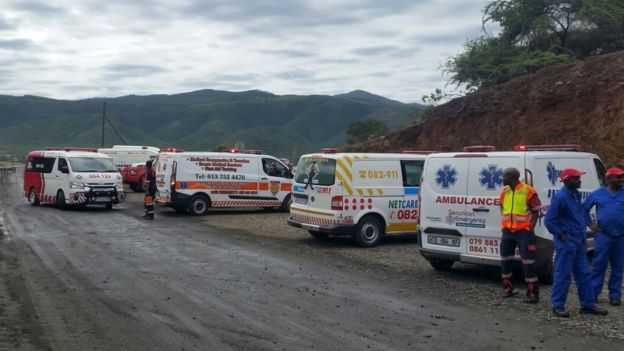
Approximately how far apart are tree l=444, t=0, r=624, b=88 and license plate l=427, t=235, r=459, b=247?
2056 centimetres

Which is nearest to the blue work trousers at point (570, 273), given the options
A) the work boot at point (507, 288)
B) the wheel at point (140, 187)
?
the work boot at point (507, 288)

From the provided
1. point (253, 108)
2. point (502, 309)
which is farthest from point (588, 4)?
point (253, 108)

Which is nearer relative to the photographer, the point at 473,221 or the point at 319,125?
the point at 473,221

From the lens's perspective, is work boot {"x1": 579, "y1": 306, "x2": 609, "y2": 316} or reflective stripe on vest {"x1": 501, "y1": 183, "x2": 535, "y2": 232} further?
reflective stripe on vest {"x1": 501, "y1": 183, "x2": 535, "y2": 232}

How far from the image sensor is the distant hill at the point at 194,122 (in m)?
120

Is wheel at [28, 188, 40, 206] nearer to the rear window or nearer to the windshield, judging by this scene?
the windshield

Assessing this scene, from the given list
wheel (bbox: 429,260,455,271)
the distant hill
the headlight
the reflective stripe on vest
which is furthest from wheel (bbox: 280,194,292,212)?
the distant hill

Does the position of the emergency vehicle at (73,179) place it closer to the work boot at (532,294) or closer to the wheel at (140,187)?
the wheel at (140,187)

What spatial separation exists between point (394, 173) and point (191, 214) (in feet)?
30.1

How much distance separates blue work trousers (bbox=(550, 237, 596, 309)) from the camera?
7.77m

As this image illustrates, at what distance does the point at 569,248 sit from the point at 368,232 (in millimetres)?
6434

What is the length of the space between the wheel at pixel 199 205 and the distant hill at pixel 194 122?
82.9 m

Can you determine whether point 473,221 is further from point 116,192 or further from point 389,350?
point 116,192

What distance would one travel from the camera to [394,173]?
14219 millimetres
